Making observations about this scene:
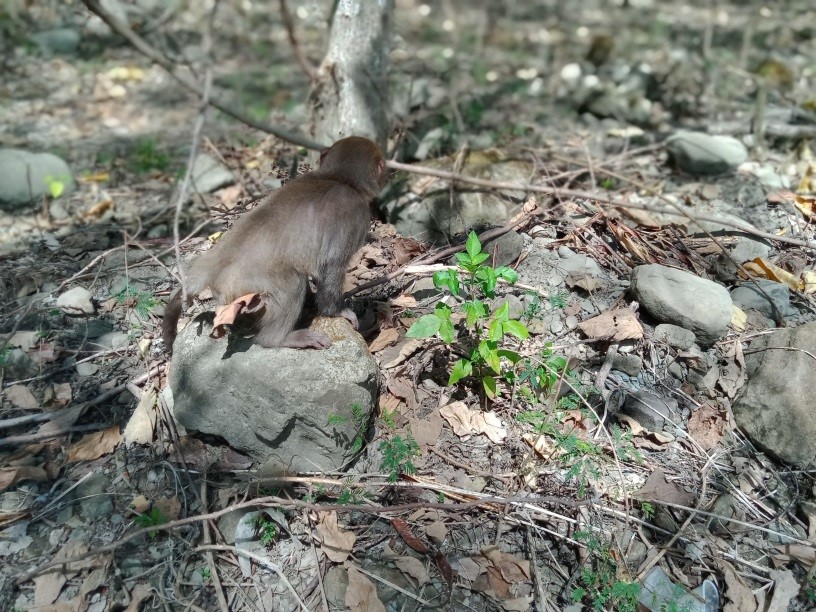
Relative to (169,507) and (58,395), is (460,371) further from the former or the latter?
(58,395)

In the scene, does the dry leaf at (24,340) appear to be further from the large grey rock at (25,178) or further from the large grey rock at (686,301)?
the large grey rock at (686,301)

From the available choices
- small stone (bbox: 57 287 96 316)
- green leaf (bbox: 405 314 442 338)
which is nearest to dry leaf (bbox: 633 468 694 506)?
green leaf (bbox: 405 314 442 338)

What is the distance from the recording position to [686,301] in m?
4.79

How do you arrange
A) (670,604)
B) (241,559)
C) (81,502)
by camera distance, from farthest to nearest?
(81,502) < (241,559) < (670,604)

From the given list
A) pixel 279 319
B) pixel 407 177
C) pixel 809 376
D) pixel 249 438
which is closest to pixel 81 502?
pixel 249 438

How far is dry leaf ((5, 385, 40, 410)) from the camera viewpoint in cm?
461

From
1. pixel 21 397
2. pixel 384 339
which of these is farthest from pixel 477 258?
pixel 21 397

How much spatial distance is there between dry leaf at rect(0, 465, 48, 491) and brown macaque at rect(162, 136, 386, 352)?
1096mm

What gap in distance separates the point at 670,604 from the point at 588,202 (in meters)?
3.59

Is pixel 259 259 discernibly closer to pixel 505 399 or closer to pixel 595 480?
pixel 505 399

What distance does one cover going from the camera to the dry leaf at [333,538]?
12.6 ft

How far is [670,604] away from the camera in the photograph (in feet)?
11.7

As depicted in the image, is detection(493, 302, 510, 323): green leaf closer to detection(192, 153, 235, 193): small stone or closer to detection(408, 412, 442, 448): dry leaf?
detection(408, 412, 442, 448): dry leaf

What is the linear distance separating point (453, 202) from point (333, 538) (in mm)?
3191
